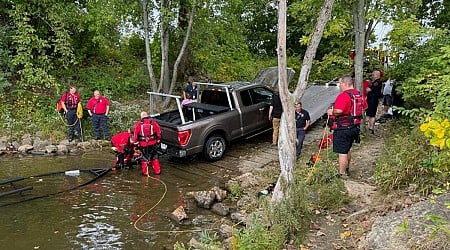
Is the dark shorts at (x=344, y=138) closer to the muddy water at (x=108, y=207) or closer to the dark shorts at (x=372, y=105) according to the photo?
the muddy water at (x=108, y=207)

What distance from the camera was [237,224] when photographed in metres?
6.94

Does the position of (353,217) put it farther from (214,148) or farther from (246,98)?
(246,98)

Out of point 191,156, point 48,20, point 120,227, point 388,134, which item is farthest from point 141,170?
point 48,20

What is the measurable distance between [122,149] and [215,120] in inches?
83.3

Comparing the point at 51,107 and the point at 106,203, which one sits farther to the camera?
the point at 51,107

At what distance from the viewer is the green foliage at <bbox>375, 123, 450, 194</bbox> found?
611 cm

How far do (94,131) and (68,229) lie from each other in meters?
5.22

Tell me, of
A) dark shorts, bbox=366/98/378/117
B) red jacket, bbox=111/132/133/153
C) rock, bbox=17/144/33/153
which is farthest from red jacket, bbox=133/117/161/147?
dark shorts, bbox=366/98/378/117

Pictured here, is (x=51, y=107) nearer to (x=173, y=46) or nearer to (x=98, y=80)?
(x=98, y=80)

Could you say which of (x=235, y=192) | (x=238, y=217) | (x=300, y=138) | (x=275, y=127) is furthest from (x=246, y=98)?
(x=238, y=217)

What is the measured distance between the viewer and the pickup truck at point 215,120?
9.80 metres

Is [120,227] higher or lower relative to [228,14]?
lower

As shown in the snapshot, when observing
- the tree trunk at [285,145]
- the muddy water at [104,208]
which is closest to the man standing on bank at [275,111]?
the muddy water at [104,208]

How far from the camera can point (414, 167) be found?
657cm
